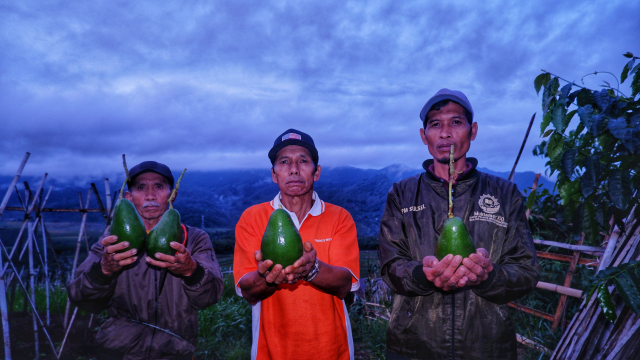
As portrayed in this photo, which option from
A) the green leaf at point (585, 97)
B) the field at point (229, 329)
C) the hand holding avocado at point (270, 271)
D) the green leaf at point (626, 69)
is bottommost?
the field at point (229, 329)

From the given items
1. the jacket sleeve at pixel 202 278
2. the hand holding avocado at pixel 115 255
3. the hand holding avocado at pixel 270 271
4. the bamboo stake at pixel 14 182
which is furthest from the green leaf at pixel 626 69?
the bamboo stake at pixel 14 182

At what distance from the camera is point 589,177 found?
10.0 ft

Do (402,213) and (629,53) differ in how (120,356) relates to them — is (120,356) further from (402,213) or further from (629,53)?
(629,53)

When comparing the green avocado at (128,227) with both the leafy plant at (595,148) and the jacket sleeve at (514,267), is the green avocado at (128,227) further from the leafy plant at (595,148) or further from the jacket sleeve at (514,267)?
the leafy plant at (595,148)

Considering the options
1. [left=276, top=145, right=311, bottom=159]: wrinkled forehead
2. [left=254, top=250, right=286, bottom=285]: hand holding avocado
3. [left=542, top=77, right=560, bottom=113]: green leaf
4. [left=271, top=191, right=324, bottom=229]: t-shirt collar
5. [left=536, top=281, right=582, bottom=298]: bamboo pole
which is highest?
[left=542, top=77, right=560, bottom=113]: green leaf

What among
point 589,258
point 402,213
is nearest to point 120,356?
point 402,213

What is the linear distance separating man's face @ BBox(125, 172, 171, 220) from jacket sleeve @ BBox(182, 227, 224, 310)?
1.16 feet

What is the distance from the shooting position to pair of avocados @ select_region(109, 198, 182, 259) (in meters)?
2.48

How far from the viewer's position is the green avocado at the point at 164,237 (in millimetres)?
2488

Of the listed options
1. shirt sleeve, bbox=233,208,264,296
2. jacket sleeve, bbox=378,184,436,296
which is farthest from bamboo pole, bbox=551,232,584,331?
shirt sleeve, bbox=233,208,264,296

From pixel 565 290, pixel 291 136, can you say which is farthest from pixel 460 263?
pixel 565 290

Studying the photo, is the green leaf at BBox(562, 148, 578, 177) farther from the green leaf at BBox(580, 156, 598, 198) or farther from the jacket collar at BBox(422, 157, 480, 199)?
the jacket collar at BBox(422, 157, 480, 199)

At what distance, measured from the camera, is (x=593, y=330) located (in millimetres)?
3633

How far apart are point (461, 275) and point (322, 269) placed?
0.85 metres
